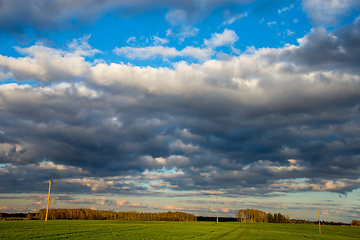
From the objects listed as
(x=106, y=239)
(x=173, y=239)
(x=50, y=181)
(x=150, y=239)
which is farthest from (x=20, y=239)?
(x=50, y=181)

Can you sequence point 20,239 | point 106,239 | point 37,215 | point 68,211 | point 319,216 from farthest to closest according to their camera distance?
1. point 68,211
2. point 37,215
3. point 319,216
4. point 106,239
5. point 20,239

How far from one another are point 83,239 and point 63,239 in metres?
2.55

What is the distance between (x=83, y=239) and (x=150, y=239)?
1005 centimetres

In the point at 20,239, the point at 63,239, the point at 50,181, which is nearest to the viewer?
the point at 20,239

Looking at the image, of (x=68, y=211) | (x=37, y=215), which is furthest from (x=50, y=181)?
(x=68, y=211)

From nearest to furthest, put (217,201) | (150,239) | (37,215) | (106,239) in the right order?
1. (106,239)
2. (150,239)
3. (217,201)
4. (37,215)

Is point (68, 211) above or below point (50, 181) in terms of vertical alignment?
below

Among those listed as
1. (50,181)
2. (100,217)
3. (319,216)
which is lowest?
(100,217)

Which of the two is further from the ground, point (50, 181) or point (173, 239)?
point (50, 181)

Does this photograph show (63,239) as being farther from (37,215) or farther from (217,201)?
(37,215)

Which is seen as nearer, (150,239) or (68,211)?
(150,239)

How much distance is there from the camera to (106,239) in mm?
37906

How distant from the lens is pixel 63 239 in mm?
35469

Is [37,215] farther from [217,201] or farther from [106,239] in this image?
[106,239]
